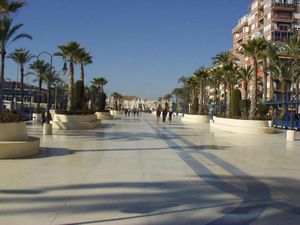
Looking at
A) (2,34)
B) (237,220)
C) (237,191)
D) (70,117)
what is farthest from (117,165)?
(2,34)

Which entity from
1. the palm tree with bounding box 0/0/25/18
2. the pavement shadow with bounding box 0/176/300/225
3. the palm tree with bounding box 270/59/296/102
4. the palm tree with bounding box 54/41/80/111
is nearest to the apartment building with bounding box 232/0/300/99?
the palm tree with bounding box 270/59/296/102

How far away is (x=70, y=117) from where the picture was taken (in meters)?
26.7

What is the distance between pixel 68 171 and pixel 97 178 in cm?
113

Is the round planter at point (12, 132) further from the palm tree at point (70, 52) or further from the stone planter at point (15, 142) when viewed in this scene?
the palm tree at point (70, 52)

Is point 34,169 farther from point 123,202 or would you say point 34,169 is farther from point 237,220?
point 237,220

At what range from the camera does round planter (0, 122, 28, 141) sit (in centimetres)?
1144

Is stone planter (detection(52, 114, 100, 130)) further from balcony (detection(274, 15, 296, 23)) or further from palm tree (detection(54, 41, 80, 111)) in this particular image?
balcony (detection(274, 15, 296, 23))

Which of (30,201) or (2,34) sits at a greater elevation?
(2,34)

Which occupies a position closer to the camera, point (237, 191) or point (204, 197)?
point (204, 197)

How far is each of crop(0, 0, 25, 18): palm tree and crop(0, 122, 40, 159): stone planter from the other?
20.8 feet

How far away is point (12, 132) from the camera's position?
11680mm

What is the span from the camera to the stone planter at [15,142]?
11.1m

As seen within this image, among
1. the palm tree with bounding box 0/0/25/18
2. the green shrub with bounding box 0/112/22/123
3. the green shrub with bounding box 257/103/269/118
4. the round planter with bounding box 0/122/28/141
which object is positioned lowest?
the round planter with bounding box 0/122/28/141

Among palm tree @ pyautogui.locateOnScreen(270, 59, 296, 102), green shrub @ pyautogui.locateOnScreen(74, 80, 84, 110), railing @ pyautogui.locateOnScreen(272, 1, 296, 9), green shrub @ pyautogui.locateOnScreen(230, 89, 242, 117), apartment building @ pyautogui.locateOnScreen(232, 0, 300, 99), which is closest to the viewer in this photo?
green shrub @ pyautogui.locateOnScreen(74, 80, 84, 110)
